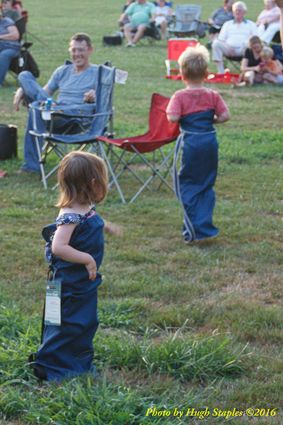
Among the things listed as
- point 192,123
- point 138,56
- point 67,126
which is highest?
point 192,123

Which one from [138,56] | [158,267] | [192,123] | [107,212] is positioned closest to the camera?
[158,267]

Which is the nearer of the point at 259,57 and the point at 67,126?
the point at 67,126

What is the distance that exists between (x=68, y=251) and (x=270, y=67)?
38.6 feet

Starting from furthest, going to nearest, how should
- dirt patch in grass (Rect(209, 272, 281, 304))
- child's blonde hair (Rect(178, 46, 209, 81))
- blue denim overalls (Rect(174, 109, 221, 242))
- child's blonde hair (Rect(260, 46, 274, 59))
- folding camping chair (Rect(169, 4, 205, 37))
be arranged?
folding camping chair (Rect(169, 4, 205, 37)) → child's blonde hair (Rect(260, 46, 274, 59)) → blue denim overalls (Rect(174, 109, 221, 242)) → child's blonde hair (Rect(178, 46, 209, 81)) → dirt patch in grass (Rect(209, 272, 281, 304))

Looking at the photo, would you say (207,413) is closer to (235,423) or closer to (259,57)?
(235,423)

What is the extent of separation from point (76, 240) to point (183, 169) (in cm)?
274

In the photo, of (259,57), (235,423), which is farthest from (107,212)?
(259,57)

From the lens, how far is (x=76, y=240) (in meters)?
4.02

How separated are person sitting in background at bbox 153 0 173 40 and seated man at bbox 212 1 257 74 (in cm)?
691

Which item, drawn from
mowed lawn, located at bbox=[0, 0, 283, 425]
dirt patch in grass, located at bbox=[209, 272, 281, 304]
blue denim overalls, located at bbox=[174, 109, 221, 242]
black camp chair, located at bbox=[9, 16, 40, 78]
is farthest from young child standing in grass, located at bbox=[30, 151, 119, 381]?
black camp chair, located at bbox=[9, 16, 40, 78]

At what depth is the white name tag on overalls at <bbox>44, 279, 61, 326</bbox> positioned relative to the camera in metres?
3.97

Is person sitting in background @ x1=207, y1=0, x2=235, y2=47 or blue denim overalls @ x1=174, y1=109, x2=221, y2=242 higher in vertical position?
blue denim overalls @ x1=174, y1=109, x2=221, y2=242

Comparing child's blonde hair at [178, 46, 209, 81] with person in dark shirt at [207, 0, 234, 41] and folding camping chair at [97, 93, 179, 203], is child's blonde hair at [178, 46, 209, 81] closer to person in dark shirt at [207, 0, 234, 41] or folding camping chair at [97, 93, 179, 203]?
folding camping chair at [97, 93, 179, 203]

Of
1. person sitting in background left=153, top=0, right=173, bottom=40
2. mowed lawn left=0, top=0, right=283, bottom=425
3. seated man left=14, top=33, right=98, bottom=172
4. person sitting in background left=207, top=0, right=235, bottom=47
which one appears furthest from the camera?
person sitting in background left=153, top=0, right=173, bottom=40
